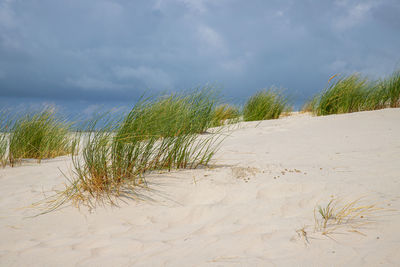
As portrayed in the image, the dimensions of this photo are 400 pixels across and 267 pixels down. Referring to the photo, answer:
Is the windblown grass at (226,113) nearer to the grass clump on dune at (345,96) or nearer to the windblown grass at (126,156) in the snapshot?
the grass clump on dune at (345,96)

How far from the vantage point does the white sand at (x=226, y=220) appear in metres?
1.68

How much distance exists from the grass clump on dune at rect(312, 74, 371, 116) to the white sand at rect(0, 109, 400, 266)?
12.5ft

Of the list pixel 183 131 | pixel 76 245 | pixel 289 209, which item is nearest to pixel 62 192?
pixel 76 245

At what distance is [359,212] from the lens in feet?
6.43

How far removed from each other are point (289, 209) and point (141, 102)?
1.62 metres

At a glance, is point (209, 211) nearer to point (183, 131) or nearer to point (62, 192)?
point (183, 131)

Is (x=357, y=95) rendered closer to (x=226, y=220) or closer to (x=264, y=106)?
(x=264, y=106)

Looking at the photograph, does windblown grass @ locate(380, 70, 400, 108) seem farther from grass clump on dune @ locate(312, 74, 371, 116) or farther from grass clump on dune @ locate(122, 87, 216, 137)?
grass clump on dune @ locate(122, 87, 216, 137)

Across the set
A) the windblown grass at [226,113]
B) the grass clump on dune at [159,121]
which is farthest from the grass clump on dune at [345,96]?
the grass clump on dune at [159,121]

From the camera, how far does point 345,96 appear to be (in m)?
7.52

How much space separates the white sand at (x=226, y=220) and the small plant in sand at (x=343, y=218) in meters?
0.05

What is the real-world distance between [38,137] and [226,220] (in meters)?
4.33

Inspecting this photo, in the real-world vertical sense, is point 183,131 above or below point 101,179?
above

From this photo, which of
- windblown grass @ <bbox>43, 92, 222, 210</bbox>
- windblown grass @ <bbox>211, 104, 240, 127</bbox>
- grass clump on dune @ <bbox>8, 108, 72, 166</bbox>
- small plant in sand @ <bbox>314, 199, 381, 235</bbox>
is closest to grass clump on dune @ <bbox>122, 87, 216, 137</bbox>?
windblown grass @ <bbox>43, 92, 222, 210</bbox>
